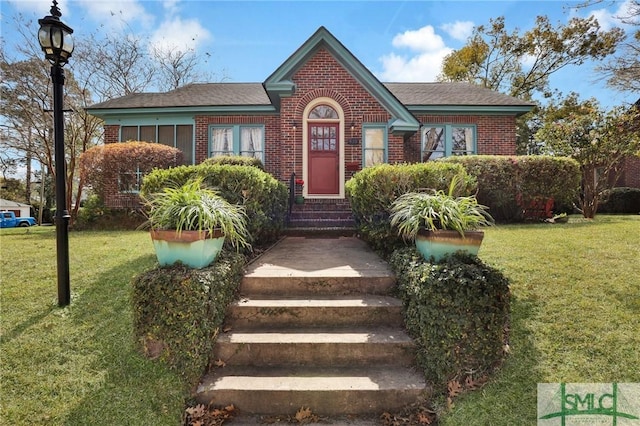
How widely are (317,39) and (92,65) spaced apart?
14278mm

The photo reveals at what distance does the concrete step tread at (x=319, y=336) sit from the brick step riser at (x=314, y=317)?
0.33 ft

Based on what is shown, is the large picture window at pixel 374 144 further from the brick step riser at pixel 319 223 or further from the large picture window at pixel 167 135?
the large picture window at pixel 167 135

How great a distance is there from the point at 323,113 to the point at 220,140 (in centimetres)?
430

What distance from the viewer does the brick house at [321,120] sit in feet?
32.5

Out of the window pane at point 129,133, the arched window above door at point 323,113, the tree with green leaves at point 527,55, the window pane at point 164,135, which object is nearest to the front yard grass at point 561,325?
the arched window above door at point 323,113

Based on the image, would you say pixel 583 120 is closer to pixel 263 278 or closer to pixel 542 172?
pixel 542 172

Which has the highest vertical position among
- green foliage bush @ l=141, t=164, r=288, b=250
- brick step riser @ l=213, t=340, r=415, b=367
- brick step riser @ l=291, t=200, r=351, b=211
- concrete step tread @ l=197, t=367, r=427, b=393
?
green foliage bush @ l=141, t=164, r=288, b=250

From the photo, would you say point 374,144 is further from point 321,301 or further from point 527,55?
point 527,55

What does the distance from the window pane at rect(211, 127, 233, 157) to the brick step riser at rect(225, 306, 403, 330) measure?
951 cm

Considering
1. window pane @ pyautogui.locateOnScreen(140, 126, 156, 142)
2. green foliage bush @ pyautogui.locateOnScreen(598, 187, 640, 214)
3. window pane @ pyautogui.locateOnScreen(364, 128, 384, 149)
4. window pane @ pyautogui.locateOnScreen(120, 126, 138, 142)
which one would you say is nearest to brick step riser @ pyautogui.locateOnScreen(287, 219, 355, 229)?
window pane @ pyautogui.locateOnScreen(364, 128, 384, 149)

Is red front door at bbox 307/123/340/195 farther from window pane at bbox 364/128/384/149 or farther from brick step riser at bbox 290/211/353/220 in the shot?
brick step riser at bbox 290/211/353/220

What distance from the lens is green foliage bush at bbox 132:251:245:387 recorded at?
2.93 m

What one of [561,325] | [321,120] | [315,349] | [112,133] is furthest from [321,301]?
[112,133]

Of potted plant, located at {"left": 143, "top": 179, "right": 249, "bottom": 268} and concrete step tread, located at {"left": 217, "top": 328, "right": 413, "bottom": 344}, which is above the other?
potted plant, located at {"left": 143, "top": 179, "right": 249, "bottom": 268}
